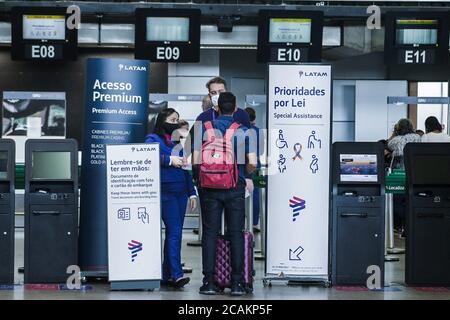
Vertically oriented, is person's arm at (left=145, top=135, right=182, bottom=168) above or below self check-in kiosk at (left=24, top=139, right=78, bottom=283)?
above

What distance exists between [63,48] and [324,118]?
6280mm

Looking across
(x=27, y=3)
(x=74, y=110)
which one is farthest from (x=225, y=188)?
(x=74, y=110)

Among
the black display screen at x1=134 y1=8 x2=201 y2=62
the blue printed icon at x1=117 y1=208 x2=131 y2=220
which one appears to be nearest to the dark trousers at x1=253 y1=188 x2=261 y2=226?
the black display screen at x1=134 y1=8 x2=201 y2=62

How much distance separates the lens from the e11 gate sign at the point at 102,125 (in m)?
9.30

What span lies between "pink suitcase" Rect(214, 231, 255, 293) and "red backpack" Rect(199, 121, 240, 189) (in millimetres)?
547

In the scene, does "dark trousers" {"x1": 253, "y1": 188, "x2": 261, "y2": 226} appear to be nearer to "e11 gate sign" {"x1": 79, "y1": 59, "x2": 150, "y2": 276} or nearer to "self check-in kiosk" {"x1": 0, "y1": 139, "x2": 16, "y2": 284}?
"e11 gate sign" {"x1": 79, "y1": 59, "x2": 150, "y2": 276}

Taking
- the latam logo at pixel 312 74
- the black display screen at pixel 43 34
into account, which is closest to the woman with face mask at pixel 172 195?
the latam logo at pixel 312 74

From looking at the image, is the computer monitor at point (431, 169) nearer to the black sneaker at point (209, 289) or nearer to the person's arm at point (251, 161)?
the person's arm at point (251, 161)

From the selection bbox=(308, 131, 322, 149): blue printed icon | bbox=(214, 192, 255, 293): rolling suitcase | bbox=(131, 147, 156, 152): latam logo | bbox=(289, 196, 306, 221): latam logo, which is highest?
bbox=(308, 131, 322, 149): blue printed icon

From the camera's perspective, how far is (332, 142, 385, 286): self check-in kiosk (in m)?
9.25

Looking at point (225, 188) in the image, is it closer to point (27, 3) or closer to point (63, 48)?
point (63, 48)

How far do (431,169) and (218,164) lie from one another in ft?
6.94

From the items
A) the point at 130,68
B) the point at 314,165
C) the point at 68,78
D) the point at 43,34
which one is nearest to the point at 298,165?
the point at 314,165

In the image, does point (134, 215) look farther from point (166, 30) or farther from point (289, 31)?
point (289, 31)
